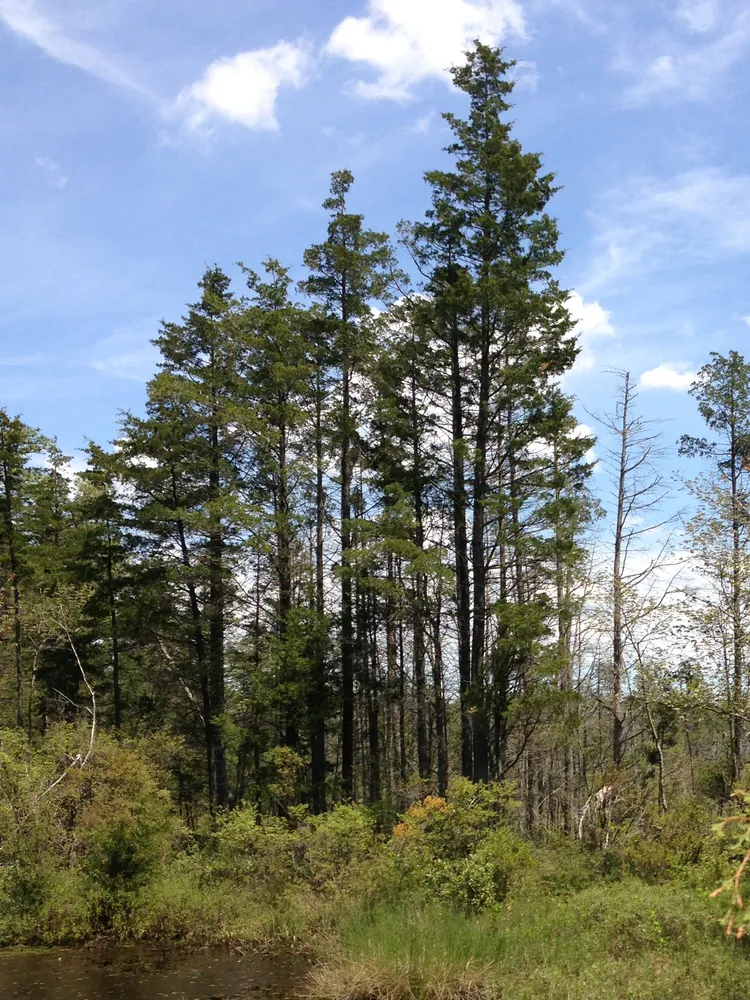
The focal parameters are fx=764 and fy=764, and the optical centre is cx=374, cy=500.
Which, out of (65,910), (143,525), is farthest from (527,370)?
(65,910)

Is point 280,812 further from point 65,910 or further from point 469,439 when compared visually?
point 469,439

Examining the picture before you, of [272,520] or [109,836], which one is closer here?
[109,836]

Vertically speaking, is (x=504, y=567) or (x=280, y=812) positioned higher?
(x=504, y=567)

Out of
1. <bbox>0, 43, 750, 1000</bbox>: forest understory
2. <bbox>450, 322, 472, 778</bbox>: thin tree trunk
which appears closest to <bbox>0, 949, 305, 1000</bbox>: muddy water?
<bbox>0, 43, 750, 1000</bbox>: forest understory

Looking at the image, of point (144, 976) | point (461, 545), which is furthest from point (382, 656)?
point (144, 976)

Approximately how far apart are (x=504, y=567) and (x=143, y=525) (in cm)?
1134

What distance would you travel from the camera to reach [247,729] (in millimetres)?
18734

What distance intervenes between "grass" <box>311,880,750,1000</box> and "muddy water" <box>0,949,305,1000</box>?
1.22 metres

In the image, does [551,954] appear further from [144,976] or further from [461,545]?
[461,545]

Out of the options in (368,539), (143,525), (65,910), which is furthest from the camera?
(143,525)

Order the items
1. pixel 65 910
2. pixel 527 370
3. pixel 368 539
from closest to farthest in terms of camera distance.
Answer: pixel 65 910, pixel 527 370, pixel 368 539

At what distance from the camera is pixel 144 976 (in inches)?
416

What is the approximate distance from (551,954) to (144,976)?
5874 mm

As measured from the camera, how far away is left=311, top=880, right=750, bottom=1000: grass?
23.7 ft
